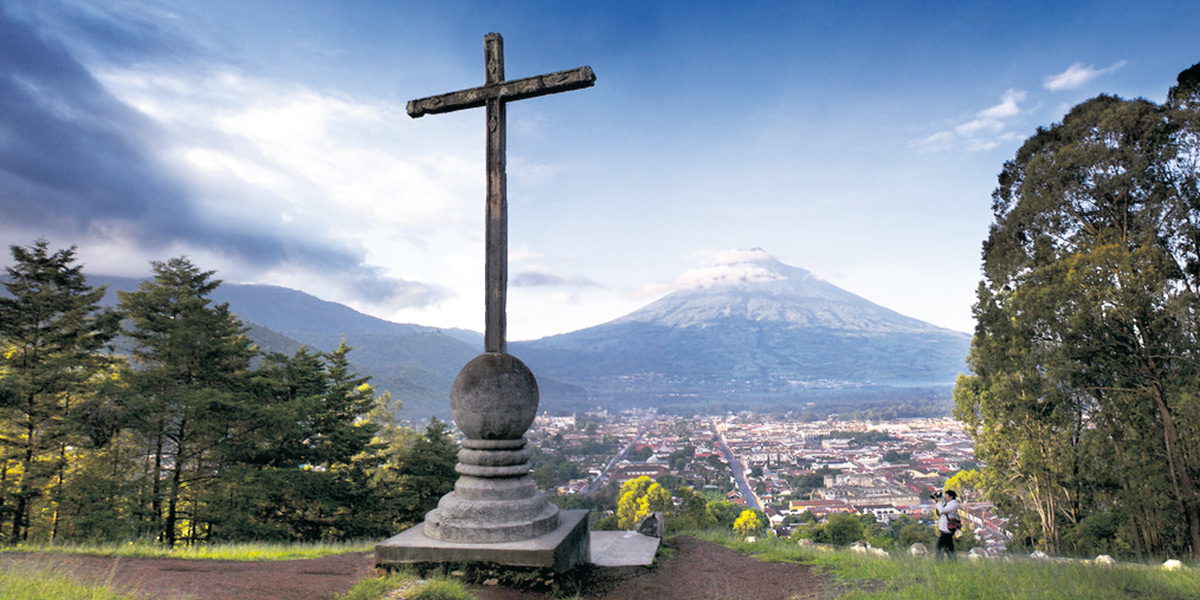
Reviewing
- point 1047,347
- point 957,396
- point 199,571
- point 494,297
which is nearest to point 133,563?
point 199,571

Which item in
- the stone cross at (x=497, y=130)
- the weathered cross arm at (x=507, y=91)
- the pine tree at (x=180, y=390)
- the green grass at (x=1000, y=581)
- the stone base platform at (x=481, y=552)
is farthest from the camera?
the pine tree at (x=180, y=390)

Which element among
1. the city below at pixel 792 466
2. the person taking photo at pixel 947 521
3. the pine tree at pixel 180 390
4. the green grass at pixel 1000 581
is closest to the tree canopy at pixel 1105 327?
the city below at pixel 792 466

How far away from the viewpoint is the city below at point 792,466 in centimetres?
2726

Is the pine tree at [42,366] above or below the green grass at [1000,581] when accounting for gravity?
above

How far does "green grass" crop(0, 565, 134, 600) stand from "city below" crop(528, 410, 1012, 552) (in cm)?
1291

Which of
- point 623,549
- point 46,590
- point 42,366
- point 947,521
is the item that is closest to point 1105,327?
point 947,521

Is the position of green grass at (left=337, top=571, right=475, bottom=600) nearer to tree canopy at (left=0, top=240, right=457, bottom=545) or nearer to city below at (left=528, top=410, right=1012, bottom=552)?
city below at (left=528, top=410, right=1012, bottom=552)

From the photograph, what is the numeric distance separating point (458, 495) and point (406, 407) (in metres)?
111

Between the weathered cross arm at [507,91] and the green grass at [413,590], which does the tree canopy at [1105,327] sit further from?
the green grass at [413,590]

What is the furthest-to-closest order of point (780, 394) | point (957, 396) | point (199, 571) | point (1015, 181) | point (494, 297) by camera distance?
point (780, 394), point (957, 396), point (1015, 181), point (494, 297), point (199, 571)

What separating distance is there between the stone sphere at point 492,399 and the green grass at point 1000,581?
3206 millimetres

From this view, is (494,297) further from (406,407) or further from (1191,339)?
(406,407)

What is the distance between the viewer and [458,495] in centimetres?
521

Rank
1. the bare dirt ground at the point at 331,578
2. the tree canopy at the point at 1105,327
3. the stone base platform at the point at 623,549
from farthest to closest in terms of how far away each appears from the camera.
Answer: the tree canopy at the point at 1105,327
the stone base platform at the point at 623,549
the bare dirt ground at the point at 331,578
